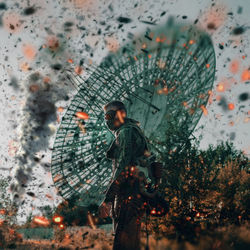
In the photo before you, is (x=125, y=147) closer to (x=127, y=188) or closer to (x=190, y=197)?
(x=127, y=188)

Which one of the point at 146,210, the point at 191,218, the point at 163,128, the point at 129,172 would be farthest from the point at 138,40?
the point at 191,218

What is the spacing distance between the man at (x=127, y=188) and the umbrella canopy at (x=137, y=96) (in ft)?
20.0

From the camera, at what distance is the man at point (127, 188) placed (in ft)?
22.1

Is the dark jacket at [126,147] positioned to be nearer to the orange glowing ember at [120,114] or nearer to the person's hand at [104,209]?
the orange glowing ember at [120,114]

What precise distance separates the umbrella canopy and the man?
6.10 m

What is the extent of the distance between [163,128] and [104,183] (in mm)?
5087

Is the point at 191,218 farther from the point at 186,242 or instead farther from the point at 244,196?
the point at 186,242

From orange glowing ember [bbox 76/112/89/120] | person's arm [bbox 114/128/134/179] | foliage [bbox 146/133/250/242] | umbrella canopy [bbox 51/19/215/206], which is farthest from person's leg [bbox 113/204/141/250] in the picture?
foliage [bbox 146/133/250/242]

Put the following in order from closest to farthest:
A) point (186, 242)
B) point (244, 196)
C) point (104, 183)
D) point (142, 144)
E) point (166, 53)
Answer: point (186, 242) → point (142, 144) → point (166, 53) → point (104, 183) → point (244, 196)

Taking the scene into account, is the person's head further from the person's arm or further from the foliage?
the foliage

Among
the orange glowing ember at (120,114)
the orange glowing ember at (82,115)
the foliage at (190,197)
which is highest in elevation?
the orange glowing ember at (82,115)

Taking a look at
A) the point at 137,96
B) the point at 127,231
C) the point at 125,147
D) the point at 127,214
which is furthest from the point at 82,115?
the point at 127,231

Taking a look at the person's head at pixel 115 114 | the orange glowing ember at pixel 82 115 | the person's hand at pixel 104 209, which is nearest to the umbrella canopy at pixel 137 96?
the orange glowing ember at pixel 82 115

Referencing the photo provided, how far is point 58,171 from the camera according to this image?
16109 mm
